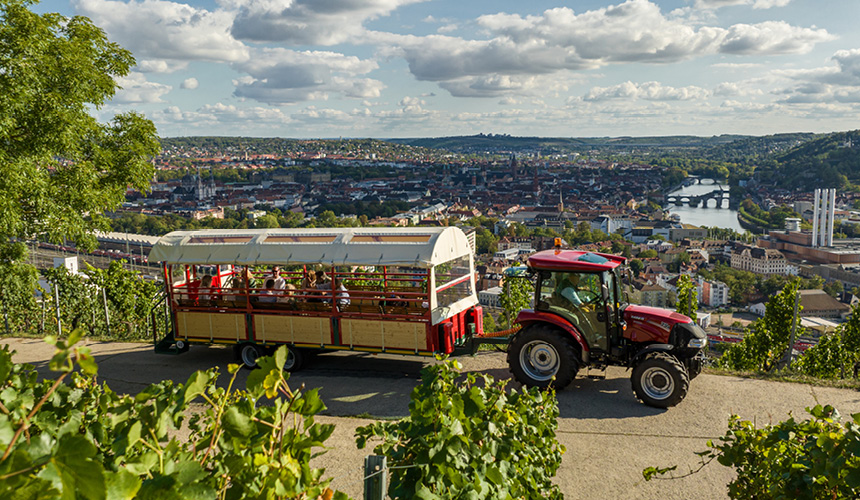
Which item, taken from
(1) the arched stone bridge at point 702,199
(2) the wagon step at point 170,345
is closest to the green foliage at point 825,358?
(2) the wagon step at point 170,345

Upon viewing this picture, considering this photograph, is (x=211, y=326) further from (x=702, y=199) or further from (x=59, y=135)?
(x=702, y=199)

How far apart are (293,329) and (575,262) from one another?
3820 millimetres

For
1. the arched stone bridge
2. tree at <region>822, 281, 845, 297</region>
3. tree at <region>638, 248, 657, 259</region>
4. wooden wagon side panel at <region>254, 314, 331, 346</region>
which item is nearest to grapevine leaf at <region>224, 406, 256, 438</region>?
wooden wagon side panel at <region>254, 314, 331, 346</region>

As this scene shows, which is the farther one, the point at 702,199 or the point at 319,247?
the point at 702,199

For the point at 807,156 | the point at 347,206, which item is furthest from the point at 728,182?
the point at 347,206

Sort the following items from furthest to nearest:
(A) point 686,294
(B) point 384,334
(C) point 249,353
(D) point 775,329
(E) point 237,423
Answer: (D) point 775,329 < (A) point 686,294 < (C) point 249,353 < (B) point 384,334 < (E) point 237,423

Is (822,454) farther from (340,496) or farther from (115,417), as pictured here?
(115,417)

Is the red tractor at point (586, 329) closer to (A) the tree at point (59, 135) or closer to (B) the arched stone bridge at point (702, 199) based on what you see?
(A) the tree at point (59, 135)

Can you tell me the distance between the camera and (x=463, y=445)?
2555 millimetres

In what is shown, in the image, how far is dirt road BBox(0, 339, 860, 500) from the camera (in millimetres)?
5359

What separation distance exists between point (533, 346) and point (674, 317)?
5.40 ft

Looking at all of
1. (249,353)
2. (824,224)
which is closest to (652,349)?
(249,353)

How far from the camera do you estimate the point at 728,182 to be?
17625cm

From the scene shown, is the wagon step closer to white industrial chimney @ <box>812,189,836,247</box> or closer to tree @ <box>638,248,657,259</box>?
tree @ <box>638,248,657,259</box>
